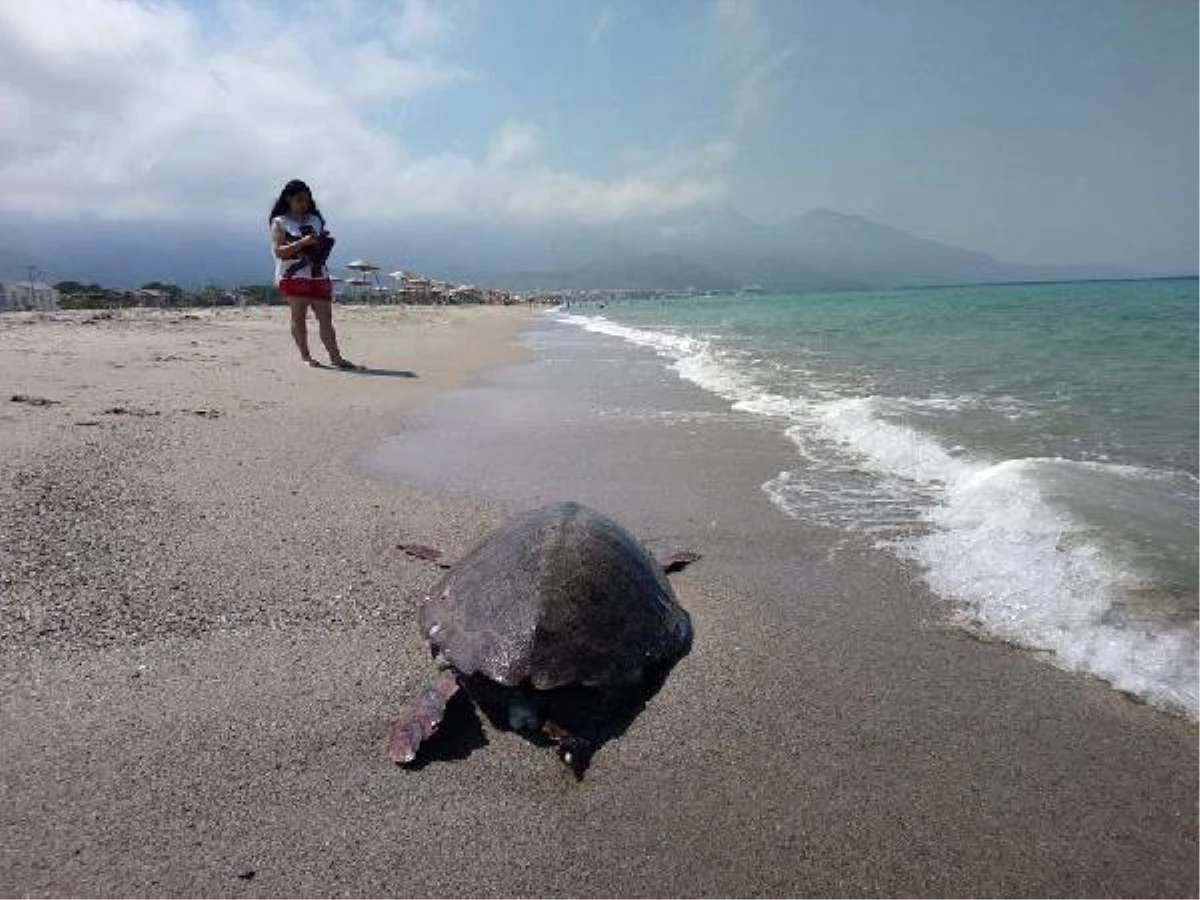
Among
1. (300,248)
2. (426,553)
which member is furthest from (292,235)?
(426,553)

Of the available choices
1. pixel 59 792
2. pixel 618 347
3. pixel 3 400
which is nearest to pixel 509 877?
pixel 59 792

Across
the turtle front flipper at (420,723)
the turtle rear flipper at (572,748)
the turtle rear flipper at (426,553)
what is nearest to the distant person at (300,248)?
the turtle rear flipper at (426,553)

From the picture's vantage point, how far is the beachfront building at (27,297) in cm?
2848

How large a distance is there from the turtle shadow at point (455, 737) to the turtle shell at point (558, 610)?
0.51 ft

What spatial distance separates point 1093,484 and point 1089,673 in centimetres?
279

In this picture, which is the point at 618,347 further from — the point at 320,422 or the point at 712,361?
the point at 320,422

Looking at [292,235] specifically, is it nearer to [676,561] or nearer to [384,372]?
[384,372]

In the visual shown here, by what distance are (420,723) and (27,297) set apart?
116 ft

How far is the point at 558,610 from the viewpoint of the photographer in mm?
3016

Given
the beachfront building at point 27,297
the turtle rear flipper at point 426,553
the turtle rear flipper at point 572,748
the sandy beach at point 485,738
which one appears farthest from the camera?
the beachfront building at point 27,297

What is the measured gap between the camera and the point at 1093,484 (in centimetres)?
539

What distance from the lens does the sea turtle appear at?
285 cm

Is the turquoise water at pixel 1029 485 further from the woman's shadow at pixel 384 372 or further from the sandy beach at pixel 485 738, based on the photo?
the woman's shadow at pixel 384 372

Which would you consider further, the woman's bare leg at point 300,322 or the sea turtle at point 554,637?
the woman's bare leg at point 300,322
